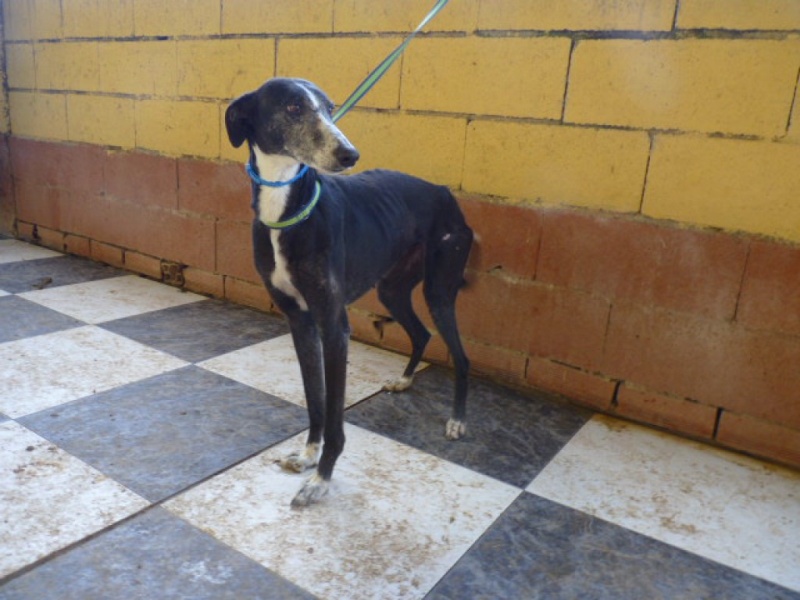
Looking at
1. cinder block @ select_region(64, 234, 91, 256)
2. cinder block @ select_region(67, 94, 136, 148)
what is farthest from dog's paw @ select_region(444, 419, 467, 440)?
cinder block @ select_region(64, 234, 91, 256)

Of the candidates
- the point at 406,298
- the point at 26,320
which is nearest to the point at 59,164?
the point at 26,320

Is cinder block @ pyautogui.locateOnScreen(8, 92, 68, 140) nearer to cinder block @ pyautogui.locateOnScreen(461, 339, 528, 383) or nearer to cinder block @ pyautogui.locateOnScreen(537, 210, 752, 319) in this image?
cinder block @ pyautogui.locateOnScreen(461, 339, 528, 383)

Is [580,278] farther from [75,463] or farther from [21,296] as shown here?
[21,296]

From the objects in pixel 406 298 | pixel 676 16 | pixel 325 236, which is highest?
pixel 676 16

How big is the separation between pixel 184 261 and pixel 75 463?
6.47ft

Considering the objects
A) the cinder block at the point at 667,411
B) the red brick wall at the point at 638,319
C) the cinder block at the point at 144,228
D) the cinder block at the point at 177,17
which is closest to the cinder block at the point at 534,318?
the red brick wall at the point at 638,319

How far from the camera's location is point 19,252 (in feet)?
13.8

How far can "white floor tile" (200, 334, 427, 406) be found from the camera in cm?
241

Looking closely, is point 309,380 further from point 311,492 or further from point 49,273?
point 49,273

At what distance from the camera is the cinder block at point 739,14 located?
186cm

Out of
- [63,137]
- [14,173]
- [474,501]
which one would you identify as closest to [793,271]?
[474,501]

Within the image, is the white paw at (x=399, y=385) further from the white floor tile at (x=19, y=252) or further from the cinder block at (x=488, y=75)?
the white floor tile at (x=19, y=252)

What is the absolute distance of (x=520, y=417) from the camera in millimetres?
2307

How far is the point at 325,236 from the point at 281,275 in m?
0.16
